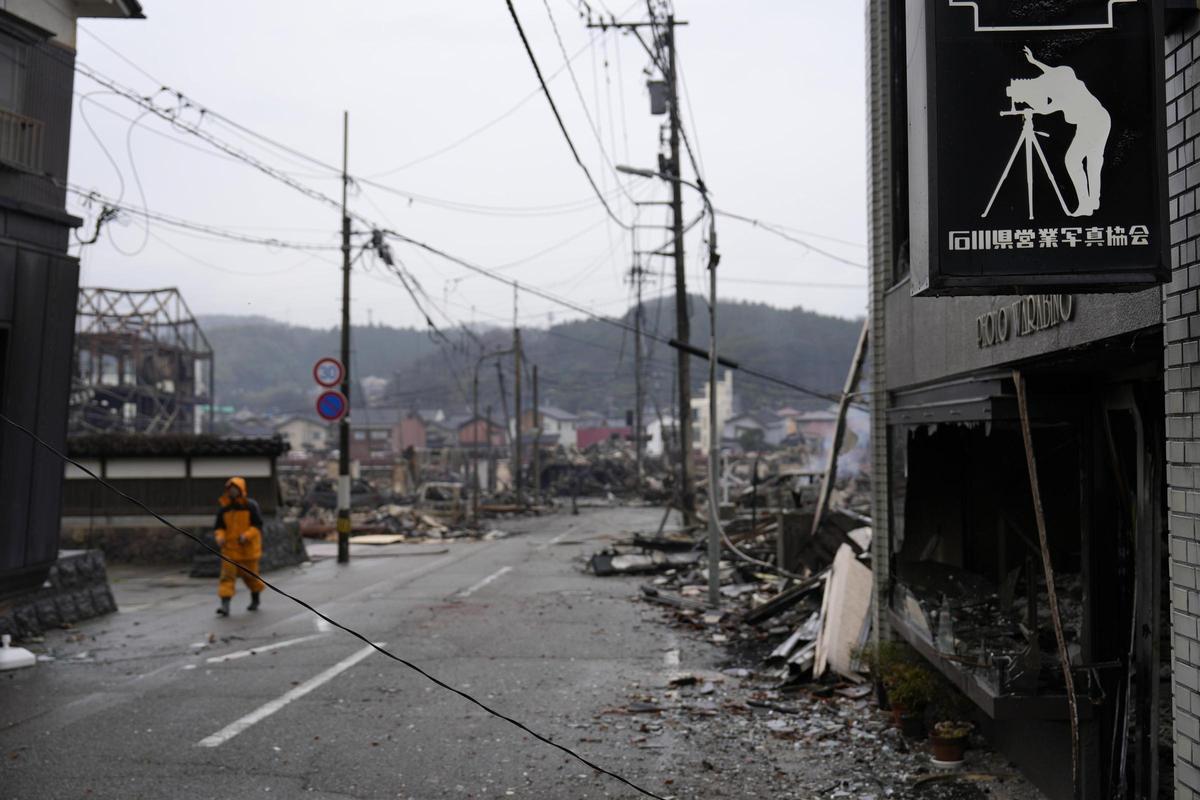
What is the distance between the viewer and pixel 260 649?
437 inches

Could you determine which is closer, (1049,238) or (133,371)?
(1049,238)

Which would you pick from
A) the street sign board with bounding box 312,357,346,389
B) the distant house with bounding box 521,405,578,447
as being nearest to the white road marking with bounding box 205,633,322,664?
the street sign board with bounding box 312,357,346,389

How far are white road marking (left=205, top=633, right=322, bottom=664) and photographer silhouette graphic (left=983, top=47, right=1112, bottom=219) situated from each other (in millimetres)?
9221

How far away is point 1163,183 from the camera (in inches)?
151

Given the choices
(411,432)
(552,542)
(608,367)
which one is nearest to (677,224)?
(552,542)

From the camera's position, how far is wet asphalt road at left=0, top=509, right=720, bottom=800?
653 cm

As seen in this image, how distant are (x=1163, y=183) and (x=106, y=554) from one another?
2105 cm

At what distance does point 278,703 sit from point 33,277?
6.48m

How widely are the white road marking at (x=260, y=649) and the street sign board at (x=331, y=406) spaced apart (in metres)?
10.3

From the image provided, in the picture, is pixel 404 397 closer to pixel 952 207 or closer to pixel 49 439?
pixel 49 439

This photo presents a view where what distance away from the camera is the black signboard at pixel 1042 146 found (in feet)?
12.7

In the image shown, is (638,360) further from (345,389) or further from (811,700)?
(811,700)

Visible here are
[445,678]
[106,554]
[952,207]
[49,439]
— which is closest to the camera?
[952,207]

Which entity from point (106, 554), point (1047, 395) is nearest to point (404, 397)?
point (106, 554)
